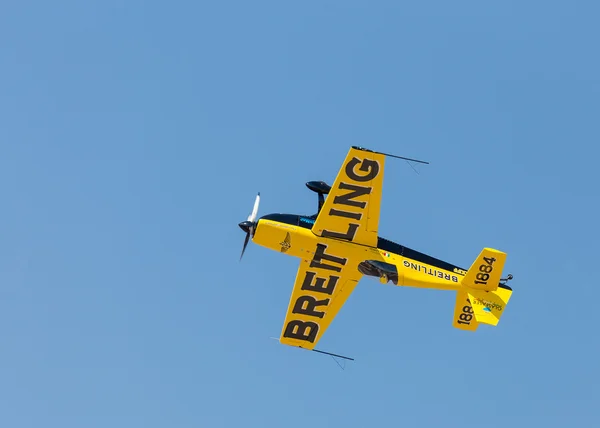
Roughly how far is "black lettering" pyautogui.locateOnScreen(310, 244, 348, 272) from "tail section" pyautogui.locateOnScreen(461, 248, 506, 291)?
15.4ft

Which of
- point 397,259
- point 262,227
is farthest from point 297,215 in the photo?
point 397,259

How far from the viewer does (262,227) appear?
3803 cm

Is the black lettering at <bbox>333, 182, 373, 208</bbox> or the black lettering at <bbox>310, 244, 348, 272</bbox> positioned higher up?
the black lettering at <bbox>333, 182, 373, 208</bbox>

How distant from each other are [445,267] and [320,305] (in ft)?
17.3

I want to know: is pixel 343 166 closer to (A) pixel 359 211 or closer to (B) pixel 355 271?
(A) pixel 359 211

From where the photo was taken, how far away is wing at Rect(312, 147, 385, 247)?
36.5 m

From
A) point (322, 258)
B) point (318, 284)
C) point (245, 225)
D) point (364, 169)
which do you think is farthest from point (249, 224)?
point (364, 169)

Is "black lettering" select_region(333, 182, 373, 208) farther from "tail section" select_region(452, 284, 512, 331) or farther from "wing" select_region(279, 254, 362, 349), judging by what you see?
"tail section" select_region(452, 284, 512, 331)

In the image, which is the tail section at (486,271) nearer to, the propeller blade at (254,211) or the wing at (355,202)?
the wing at (355,202)

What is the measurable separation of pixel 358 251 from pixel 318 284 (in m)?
2.67

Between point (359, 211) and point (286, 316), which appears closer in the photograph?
point (359, 211)

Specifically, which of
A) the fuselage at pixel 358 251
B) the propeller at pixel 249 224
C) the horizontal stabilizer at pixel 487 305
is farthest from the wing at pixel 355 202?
the horizontal stabilizer at pixel 487 305

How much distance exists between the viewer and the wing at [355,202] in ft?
120

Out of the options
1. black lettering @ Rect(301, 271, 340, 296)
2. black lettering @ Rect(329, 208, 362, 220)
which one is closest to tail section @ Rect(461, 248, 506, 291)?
black lettering @ Rect(329, 208, 362, 220)
